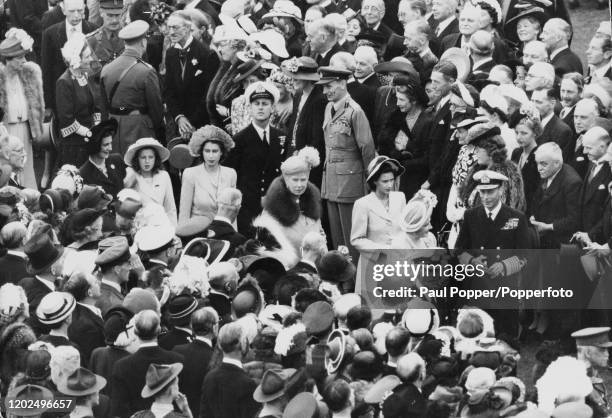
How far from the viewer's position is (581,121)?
15.0 meters

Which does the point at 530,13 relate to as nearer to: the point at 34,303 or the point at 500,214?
the point at 500,214

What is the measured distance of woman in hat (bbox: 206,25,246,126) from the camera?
1641cm

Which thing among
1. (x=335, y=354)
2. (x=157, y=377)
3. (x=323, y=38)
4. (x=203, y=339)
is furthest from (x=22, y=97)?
(x=335, y=354)

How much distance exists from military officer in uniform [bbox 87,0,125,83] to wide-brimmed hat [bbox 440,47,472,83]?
316 cm

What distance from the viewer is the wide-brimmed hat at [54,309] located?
1188 cm

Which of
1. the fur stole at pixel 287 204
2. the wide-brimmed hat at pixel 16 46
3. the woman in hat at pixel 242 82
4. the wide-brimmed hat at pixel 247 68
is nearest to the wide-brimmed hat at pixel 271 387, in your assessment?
the fur stole at pixel 287 204

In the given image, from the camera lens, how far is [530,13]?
57.1 ft

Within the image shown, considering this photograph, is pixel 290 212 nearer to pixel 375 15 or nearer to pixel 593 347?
pixel 593 347

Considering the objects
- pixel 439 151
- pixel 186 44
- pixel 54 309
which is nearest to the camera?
pixel 54 309

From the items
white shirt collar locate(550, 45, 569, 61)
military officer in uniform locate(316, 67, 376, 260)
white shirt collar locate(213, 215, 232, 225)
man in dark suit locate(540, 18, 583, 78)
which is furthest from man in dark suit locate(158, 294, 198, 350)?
white shirt collar locate(550, 45, 569, 61)

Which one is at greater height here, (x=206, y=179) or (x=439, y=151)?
(x=439, y=151)

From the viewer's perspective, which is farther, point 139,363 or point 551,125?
point 551,125

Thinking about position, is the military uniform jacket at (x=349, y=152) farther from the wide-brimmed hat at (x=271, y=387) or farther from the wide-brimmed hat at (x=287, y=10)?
the wide-brimmed hat at (x=271, y=387)

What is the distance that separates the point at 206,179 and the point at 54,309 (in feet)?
11.1
